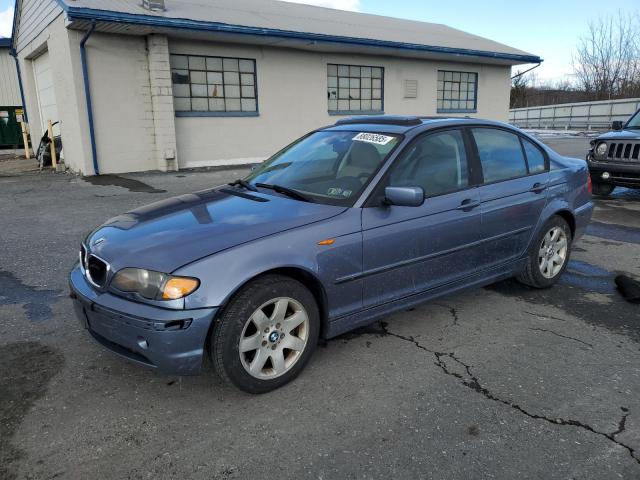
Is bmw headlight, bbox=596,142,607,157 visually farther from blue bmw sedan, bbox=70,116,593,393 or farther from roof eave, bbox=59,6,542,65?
roof eave, bbox=59,6,542,65

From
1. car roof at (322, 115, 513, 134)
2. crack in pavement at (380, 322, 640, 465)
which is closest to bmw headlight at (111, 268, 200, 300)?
crack in pavement at (380, 322, 640, 465)

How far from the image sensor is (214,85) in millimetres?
13500

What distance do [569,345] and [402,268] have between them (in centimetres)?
134

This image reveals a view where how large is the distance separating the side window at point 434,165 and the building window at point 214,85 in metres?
10.5

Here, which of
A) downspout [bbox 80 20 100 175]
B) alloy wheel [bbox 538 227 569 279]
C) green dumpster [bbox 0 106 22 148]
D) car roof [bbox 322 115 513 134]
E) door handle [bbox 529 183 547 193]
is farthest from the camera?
green dumpster [bbox 0 106 22 148]

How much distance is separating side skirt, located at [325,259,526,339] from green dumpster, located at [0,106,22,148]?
2172cm

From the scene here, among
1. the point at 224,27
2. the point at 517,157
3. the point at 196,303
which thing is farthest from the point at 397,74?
the point at 196,303

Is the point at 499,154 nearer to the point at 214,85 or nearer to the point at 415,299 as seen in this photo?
the point at 415,299

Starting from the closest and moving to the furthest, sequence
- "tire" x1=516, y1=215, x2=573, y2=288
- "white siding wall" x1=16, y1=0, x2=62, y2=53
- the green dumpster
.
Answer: "tire" x1=516, y1=215, x2=573, y2=288 → "white siding wall" x1=16, y1=0, x2=62, y2=53 → the green dumpster

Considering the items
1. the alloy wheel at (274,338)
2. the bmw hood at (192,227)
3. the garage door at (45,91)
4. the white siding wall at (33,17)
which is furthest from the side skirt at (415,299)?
the garage door at (45,91)

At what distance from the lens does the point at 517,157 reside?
4.49 meters

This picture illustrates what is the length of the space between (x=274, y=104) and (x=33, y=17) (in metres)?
7.18

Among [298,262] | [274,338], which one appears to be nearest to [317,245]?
[298,262]

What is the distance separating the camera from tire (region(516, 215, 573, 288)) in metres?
4.58
